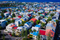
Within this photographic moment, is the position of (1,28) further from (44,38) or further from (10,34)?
(44,38)

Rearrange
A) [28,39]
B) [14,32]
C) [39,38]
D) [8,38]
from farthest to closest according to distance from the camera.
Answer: [14,32]
[8,38]
[28,39]
[39,38]

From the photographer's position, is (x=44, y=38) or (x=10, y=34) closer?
(x=44, y=38)

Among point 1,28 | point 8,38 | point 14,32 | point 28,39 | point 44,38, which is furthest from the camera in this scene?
point 1,28

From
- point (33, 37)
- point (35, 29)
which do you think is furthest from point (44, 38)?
point (35, 29)

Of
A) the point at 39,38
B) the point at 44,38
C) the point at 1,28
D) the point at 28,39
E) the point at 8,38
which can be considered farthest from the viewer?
the point at 1,28

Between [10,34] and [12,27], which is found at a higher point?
[12,27]

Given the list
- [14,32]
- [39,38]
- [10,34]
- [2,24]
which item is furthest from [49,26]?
[2,24]

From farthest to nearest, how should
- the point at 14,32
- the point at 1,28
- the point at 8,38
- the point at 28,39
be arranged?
the point at 1,28 → the point at 14,32 → the point at 8,38 → the point at 28,39

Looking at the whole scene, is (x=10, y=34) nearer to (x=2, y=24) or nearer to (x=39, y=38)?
(x=2, y=24)

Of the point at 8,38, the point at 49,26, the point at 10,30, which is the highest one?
the point at 49,26
